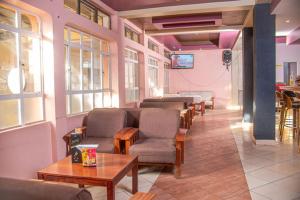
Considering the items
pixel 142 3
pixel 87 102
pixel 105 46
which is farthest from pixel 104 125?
pixel 142 3

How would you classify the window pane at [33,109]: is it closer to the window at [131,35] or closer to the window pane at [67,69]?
the window pane at [67,69]

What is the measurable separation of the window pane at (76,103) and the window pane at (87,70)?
0.28m

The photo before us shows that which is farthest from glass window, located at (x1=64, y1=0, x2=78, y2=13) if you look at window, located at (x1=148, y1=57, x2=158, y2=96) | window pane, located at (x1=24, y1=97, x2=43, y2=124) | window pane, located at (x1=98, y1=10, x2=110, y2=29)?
window, located at (x1=148, y1=57, x2=158, y2=96)

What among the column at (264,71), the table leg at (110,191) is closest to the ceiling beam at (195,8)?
the column at (264,71)

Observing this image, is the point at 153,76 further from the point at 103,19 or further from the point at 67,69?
the point at 67,69

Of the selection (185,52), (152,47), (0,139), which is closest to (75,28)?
(0,139)

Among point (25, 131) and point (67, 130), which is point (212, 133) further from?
point (25, 131)

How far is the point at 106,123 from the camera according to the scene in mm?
4445

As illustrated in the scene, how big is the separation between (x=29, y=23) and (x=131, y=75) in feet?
14.4

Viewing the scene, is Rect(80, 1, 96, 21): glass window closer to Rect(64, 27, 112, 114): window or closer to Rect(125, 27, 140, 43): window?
Rect(64, 27, 112, 114): window

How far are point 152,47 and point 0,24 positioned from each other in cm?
764

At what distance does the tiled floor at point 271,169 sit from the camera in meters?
3.27

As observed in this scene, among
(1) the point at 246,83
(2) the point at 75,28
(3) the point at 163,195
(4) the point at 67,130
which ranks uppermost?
(2) the point at 75,28

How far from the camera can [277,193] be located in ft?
10.6
